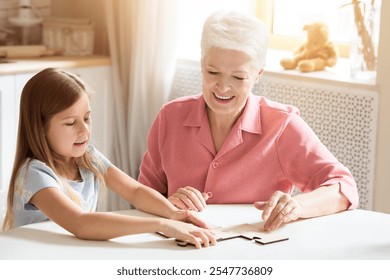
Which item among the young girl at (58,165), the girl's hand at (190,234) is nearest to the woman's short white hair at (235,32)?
the young girl at (58,165)

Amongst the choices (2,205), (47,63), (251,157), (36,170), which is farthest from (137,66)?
(36,170)

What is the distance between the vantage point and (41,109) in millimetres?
1987

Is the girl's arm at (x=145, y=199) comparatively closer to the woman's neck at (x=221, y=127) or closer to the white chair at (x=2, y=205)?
the woman's neck at (x=221, y=127)

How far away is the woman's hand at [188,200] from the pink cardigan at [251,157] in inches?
7.5

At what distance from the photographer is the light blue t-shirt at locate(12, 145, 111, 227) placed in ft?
6.23

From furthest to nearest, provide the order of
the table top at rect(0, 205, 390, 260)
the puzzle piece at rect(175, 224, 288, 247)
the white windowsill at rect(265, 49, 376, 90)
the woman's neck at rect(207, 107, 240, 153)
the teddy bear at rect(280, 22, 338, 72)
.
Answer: the teddy bear at rect(280, 22, 338, 72), the white windowsill at rect(265, 49, 376, 90), the woman's neck at rect(207, 107, 240, 153), the puzzle piece at rect(175, 224, 288, 247), the table top at rect(0, 205, 390, 260)

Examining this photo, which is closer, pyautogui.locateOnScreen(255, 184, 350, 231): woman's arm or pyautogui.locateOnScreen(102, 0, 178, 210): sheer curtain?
pyautogui.locateOnScreen(255, 184, 350, 231): woman's arm

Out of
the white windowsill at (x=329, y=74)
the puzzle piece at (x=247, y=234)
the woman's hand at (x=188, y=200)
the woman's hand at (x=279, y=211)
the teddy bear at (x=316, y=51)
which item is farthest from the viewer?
the teddy bear at (x=316, y=51)

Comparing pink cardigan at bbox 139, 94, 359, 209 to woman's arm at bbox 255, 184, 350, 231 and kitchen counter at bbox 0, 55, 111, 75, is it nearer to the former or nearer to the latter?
woman's arm at bbox 255, 184, 350, 231

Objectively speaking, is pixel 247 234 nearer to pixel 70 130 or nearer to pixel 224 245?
pixel 224 245

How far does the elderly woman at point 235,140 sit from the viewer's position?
7.15 feet

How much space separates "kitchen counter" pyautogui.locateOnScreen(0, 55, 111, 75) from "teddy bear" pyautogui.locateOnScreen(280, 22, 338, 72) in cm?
90

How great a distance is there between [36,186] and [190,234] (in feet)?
1.34

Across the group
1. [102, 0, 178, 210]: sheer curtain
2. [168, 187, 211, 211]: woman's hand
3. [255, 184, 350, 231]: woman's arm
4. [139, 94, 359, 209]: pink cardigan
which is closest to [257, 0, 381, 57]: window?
[102, 0, 178, 210]: sheer curtain
